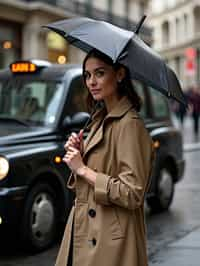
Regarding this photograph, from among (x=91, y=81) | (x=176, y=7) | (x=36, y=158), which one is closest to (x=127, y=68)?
(x=91, y=81)

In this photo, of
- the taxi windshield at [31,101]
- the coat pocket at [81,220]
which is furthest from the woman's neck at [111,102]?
the taxi windshield at [31,101]

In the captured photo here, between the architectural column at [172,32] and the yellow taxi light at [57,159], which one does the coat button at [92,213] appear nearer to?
the yellow taxi light at [57,159]

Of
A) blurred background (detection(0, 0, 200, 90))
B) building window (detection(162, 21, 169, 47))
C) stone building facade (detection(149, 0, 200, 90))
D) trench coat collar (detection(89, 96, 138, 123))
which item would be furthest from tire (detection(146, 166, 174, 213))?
building window (detection(162, 21, 169, 47))

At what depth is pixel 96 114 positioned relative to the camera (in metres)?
3.09

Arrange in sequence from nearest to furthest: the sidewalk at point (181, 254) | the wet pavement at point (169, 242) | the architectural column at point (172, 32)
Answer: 1. the sidewalk at point (181, 254)
2. the wet pavement at point (169, 242)
3. the architectural column at point (172, 32)

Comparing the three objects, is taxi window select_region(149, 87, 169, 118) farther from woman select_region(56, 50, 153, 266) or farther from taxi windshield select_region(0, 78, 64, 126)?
woman select_region(56, 50, 153, 266)

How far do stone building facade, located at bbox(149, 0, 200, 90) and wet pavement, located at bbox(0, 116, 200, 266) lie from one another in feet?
200

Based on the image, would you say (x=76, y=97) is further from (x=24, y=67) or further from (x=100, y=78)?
(x=100, y=78)

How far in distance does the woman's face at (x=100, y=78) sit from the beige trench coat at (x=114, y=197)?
90 mm

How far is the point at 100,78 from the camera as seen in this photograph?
2.92m

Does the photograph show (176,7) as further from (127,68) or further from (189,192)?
(127,68)

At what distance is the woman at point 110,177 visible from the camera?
278cm

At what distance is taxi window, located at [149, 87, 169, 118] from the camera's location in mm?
8617

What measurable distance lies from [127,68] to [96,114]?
29cm
